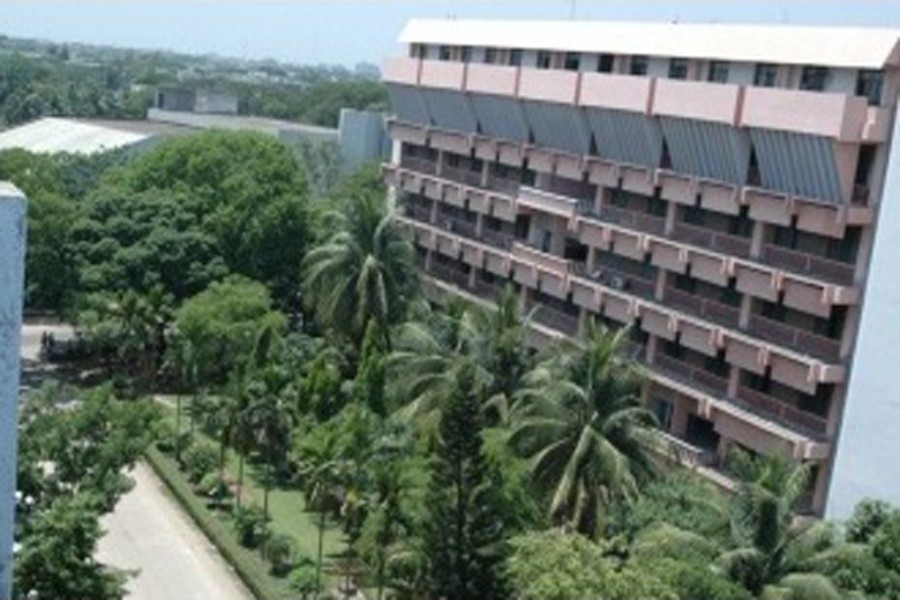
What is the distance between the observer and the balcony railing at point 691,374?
33.1m

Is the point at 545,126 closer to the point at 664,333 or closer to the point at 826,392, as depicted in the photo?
the point at 664,333

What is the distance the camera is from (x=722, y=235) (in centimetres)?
3350

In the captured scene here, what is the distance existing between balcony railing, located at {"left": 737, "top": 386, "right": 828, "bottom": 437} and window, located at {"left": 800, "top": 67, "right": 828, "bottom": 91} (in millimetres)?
7358

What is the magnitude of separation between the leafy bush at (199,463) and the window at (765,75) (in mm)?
18135

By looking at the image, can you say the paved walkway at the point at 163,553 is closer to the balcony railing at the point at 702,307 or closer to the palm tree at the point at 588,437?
the palm tree at the point at 588,437

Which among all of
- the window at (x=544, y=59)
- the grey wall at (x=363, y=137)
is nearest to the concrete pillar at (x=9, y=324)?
the window at (x=544, y=59)

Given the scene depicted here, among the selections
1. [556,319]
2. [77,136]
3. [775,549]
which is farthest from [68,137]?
[775,549]

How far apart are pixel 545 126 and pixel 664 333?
9443 mm

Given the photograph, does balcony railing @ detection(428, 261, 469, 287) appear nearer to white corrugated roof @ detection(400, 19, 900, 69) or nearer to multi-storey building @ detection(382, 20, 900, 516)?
multi-storey building @ detection(382, 20, 900, 516)

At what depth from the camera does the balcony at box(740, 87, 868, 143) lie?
1133 inches

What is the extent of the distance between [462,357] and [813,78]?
10.5 metres

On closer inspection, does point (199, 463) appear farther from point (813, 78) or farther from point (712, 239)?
point (813, 78)

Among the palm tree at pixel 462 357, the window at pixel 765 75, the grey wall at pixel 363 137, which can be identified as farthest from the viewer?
the grey wall at pixel 363 137

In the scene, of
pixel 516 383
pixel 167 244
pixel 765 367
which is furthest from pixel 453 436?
pixel 167 244
